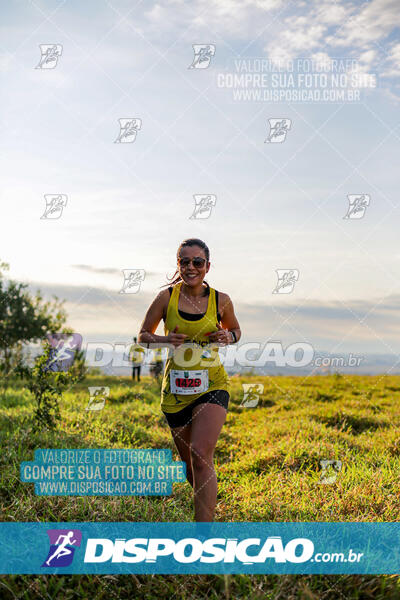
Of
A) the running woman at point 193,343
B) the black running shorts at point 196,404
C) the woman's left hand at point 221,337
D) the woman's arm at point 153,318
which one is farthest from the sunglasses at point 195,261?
the black running shorts at point 196,404

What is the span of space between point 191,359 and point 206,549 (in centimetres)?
148

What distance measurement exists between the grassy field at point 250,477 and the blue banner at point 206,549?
Result: 109 millimetres

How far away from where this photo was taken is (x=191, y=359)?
14.4 ft

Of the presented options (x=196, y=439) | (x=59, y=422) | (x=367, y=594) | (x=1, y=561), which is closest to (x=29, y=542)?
(x=1, y=561)

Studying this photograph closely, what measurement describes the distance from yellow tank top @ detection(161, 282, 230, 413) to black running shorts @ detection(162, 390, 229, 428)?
3cm

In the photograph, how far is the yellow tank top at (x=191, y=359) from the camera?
14.3ft

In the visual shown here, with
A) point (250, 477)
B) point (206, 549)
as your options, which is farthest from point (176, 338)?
point (250, 477)

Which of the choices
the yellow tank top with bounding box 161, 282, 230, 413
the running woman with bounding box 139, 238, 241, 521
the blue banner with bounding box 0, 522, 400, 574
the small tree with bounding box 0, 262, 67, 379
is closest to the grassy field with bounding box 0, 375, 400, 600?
the blue banner with bounding box 0, 522, 400, 574

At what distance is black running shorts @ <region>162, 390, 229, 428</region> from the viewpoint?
4.32 m

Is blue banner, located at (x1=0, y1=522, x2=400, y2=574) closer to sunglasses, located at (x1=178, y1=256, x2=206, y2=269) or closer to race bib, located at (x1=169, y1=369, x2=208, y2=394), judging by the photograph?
race bib, located at (x1=169, y1=369, x2=208, y2=394)

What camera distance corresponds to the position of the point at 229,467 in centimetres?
647

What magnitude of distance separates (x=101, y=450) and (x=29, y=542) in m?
2.36

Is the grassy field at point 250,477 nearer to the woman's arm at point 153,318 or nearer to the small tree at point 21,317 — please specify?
the woman's arm at point 153,318

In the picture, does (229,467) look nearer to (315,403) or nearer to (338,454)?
(338,454)
